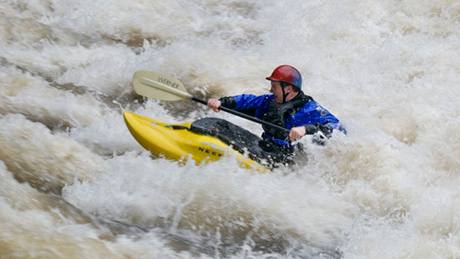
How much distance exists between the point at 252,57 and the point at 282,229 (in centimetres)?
375

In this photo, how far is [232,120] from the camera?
690 centimetres

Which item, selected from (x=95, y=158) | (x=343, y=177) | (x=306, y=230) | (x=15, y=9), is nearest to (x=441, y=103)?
(x=343, y=177)

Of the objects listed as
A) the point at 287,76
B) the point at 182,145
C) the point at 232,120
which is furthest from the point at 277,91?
the point at 232,120

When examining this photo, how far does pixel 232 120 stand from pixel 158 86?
127cm

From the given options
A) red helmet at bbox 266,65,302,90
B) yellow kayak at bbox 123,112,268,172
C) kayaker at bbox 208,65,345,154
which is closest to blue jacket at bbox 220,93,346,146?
kayaker at bbox 208,65,345,154

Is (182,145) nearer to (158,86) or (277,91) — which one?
(158,86)

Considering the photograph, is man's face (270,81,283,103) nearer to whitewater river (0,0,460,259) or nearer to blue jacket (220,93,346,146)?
blue jacket (220,93,346,146)

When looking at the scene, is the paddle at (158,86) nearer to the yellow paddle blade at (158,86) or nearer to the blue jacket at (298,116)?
the yellow paddle blade at (158,86)

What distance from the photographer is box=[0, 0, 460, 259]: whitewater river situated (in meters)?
4.45

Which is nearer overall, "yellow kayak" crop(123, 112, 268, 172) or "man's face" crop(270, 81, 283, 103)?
"yellow kayak" crop(123, 112, 268, 172)

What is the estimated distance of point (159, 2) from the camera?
359 inches

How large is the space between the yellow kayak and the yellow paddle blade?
0.49 m

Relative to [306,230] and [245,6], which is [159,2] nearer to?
[245,6]

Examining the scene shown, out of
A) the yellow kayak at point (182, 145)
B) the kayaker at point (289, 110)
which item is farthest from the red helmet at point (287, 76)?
the yellow kayak at point (182, 145)
